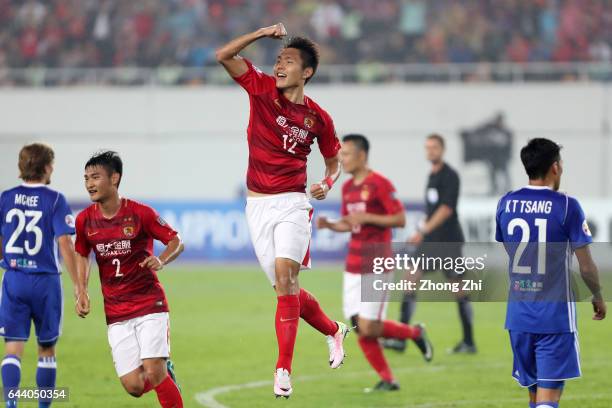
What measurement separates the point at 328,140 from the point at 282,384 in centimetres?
189

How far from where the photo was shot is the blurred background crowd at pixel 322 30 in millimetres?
27188

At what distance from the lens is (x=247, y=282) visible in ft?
68.3

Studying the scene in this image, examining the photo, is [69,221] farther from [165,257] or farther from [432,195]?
[432,195]

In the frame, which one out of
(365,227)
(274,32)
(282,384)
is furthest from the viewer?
(365,227)

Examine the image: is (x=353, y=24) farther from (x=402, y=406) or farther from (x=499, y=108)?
(x=402, y=406)

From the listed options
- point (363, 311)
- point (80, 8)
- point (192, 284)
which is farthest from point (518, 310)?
point (80, 8)

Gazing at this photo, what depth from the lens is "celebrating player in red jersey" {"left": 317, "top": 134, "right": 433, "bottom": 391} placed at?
10.3m

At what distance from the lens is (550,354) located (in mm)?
6535

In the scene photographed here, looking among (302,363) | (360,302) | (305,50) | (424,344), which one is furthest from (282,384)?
(302,363)

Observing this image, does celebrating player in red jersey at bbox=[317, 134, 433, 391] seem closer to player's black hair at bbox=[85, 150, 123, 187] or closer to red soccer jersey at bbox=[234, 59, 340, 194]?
red soccer jersey at bbox=[234, 59, 340, 194]

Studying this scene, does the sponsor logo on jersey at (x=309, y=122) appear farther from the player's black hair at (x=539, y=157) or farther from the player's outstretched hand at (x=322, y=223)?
the player's outstretched hand at (x=322, y=223)

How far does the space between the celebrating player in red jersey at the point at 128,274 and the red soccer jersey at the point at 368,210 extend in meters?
3.46

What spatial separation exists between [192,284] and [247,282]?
120cm

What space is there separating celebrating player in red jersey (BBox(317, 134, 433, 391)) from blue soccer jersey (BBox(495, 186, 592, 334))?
3.68 meters
